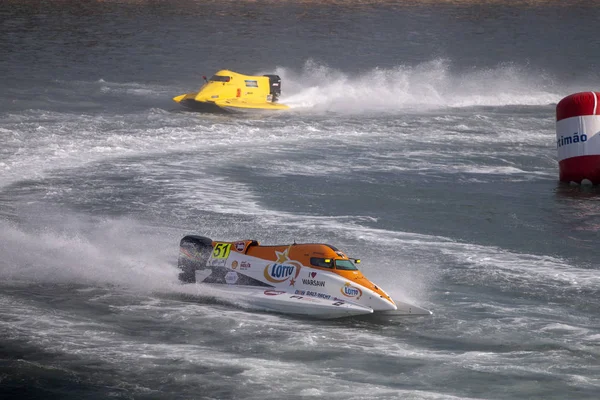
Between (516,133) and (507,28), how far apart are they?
1687 inches

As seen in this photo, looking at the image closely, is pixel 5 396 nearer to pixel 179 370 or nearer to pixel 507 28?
pixel 179 370

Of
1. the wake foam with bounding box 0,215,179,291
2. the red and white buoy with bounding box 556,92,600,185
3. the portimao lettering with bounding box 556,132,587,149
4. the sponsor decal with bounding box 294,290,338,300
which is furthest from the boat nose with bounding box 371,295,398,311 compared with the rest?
the portimao lettering with bounding box 556,132,587,149

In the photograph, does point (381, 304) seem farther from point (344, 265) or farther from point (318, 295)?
point (318, 295)

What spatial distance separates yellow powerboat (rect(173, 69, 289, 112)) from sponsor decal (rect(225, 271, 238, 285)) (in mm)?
24394

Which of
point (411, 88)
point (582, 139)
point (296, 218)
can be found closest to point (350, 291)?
point (296, 218)

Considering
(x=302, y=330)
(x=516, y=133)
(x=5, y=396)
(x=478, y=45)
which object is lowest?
(x=5, y=396)

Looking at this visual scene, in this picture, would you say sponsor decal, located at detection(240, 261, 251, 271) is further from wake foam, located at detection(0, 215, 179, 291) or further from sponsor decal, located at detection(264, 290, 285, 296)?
wake foam, located at detection(0, 215, 179, 291)

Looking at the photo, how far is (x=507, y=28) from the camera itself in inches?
3398

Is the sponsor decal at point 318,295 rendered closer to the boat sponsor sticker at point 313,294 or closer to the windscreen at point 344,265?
the boat sponsor sticker at point 313,294

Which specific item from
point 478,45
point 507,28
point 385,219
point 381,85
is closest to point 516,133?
point 381,85

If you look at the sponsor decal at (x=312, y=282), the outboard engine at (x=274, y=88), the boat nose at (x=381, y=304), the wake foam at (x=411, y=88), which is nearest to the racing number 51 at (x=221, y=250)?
the sponsor decal at (x=312, y=282)

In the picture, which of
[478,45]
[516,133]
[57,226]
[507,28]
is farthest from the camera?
[507,28]

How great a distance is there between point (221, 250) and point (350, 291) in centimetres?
378

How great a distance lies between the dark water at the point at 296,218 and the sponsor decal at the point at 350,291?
0.67 meters
